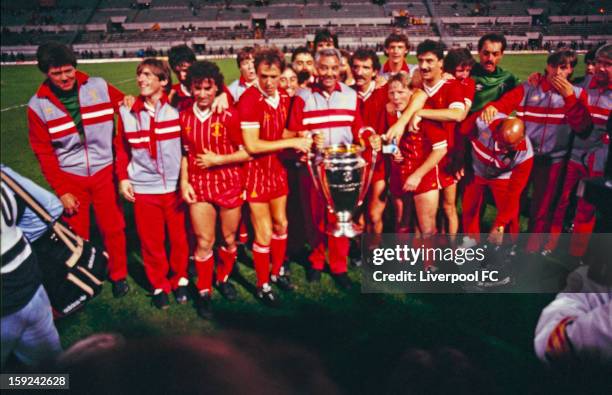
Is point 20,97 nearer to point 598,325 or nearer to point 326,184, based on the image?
point 326,184

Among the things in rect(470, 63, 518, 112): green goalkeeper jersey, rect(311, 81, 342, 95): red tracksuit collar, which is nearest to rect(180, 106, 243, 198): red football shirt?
rect(311, 81, 342, 95): red tracksuit collar

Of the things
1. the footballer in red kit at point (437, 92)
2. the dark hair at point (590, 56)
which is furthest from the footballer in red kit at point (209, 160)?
the dark hair at point (590, 56)

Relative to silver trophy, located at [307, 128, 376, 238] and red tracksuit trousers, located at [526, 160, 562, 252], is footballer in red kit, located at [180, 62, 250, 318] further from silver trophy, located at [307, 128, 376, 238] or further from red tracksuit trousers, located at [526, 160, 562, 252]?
red tracksuit trousers, located at [526, 160, 562, 252]

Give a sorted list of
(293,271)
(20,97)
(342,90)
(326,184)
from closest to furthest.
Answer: (326,184) → (342,90) → (293,271) → (20,97)

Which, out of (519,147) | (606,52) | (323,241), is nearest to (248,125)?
(323,241)

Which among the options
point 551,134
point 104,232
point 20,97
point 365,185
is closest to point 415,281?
point 365,185

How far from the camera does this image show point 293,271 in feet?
12.6

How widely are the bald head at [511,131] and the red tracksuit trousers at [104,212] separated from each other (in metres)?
3.27

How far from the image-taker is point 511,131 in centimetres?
305

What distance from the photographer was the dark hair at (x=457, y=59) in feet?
12.6

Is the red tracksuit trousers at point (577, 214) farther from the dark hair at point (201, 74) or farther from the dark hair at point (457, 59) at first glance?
the dark hair at point (201, 74)

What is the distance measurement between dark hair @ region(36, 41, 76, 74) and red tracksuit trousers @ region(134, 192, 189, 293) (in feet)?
3.80

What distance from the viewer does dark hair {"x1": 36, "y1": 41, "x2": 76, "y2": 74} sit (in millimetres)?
2949

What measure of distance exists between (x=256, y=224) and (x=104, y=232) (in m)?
1.44
